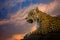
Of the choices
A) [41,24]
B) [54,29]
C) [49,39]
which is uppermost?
[41,24]

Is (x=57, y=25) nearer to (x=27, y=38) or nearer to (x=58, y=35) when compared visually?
(x=58, y=35)

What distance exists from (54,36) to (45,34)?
293 mm

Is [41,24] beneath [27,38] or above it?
above

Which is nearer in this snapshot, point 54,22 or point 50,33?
point 50,33

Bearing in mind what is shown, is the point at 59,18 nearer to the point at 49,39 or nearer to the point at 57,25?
the point at 57,25

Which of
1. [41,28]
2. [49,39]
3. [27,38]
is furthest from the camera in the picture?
[41,28]

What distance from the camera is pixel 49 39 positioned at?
4.99 meters

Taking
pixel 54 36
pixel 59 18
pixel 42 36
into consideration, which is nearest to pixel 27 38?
pixel 42 36

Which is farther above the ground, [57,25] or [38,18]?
[38,18]

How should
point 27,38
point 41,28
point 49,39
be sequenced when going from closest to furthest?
point 49,39 → point 27,38 → point 41,28

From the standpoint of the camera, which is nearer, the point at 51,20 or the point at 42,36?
the point at 42,36

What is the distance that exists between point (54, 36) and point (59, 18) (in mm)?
829

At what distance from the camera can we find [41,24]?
228 inches

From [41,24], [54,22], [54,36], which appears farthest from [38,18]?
[54,36]
